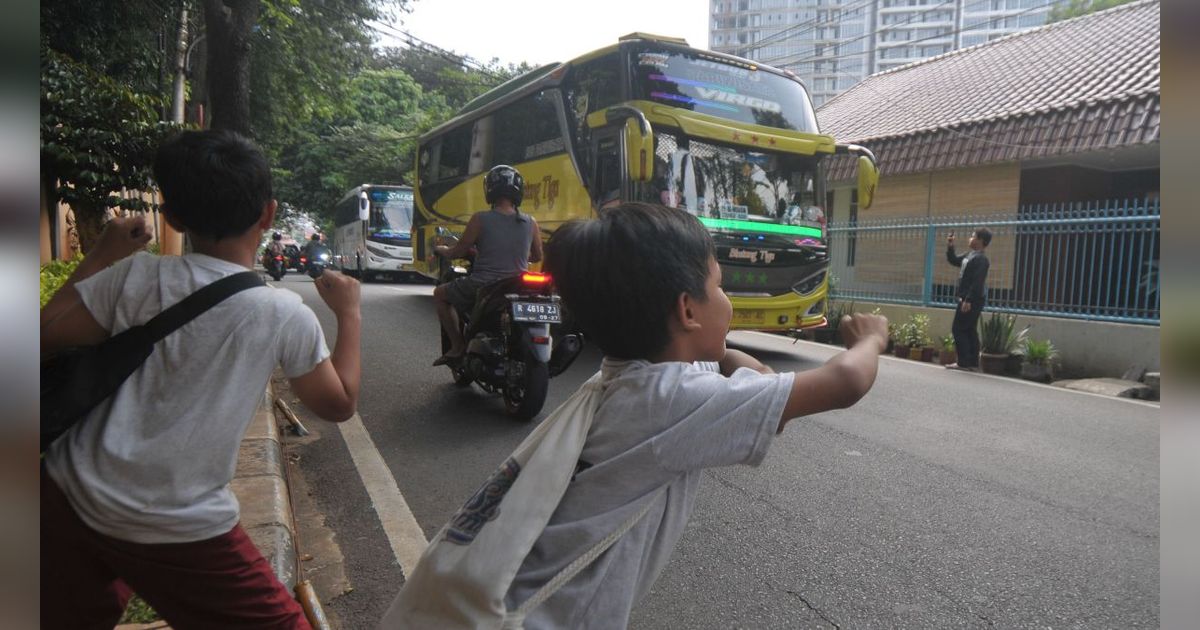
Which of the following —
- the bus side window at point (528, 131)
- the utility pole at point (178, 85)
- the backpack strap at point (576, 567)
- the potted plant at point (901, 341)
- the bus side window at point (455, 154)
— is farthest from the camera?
the bus side window at point (455, 154)

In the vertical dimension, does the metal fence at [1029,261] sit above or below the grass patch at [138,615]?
above

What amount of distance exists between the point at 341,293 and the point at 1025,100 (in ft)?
43.9

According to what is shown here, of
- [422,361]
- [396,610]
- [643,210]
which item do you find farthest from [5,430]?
[422,361]

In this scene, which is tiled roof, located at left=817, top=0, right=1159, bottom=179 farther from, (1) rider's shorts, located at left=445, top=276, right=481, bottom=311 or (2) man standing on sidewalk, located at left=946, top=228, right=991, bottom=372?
(1) rider's shorts, located at left=445, top=276, right=481, bottom=311

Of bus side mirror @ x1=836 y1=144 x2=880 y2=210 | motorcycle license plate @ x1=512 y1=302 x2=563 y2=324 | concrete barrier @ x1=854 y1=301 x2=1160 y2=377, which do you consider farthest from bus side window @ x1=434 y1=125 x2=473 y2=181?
concrete barrier @ x1=854 y1=301 x2=1160 y2=377

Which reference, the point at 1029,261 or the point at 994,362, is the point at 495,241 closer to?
the point at 994,362

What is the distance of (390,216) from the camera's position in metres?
21.9

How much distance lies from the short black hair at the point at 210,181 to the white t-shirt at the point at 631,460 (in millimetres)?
842

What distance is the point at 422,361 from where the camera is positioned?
7.58 metres

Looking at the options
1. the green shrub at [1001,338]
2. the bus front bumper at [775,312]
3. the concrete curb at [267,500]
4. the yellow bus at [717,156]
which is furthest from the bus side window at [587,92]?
the concrete curb at [267,500]

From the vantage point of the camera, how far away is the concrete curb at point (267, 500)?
2688mm

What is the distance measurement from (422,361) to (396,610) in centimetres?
647

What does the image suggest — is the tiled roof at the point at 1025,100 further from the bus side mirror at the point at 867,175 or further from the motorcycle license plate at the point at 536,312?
the motorcycle license plate at the point at 536,312

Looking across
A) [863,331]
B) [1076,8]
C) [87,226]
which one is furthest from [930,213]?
[1076,8]
